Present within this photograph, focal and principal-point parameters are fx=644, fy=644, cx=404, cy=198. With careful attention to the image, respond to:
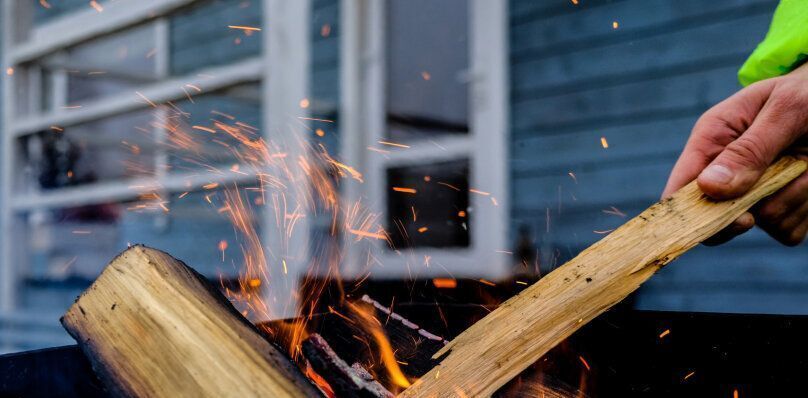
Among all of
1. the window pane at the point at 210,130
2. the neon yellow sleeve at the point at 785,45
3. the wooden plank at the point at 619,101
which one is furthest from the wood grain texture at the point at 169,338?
the window pane at the point at 210,130

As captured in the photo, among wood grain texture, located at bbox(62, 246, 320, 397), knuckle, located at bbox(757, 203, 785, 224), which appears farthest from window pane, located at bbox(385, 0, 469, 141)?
wood grain texture, located at bbox(62, 246, 320, 397)

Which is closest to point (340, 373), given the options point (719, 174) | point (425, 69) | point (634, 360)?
point (634, 360)

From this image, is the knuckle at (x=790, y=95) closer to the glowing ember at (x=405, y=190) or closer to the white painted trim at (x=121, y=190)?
the glowing ember at (x=405, y=190)

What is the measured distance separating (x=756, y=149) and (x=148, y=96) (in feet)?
11.3

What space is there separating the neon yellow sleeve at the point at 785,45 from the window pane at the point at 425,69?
2151mm

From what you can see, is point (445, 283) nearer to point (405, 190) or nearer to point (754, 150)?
point (405, 190)

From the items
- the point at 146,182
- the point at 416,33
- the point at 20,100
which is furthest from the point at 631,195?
the point at 20,100

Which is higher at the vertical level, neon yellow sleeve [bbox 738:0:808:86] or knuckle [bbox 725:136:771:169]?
neon yellow sleeve [bbox 738:0:808:86]

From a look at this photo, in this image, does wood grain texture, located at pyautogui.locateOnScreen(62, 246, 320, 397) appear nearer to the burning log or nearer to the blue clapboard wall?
the burning log

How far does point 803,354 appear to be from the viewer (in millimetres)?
1145

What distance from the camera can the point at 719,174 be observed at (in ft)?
3.79

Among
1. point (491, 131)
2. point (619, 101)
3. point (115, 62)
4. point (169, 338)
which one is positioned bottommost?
point (169, 338)

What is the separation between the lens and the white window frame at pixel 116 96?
3.35 m

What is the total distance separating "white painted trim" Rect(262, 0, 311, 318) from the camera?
10.8 ft
